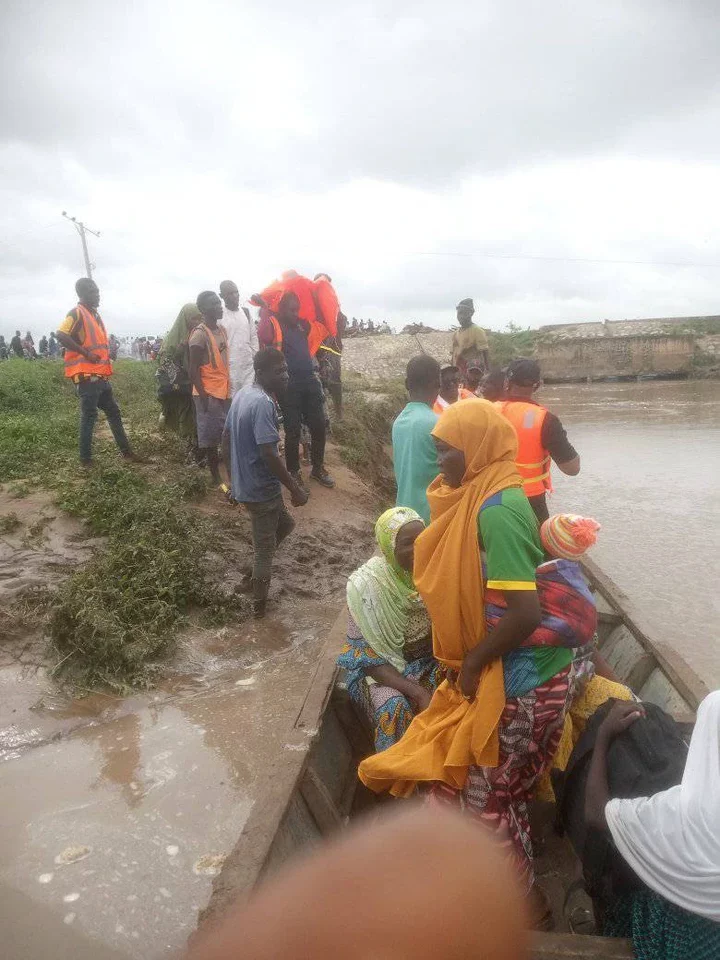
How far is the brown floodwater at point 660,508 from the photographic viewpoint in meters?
5.36

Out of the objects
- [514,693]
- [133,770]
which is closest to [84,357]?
[133,770]

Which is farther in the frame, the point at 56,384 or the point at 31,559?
the point at 56,384

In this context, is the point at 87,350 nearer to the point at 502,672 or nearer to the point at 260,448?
the point at 260,448

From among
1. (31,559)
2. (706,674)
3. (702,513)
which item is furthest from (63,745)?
(702,513)

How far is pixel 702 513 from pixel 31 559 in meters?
7.58

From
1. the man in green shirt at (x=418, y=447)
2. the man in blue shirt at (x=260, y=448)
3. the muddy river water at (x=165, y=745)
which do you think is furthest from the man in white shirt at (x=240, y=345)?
the man in green shirt at (x=418, y=447)

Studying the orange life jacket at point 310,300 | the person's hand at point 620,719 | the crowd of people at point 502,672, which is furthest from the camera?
the orange life jacket at point 310,300

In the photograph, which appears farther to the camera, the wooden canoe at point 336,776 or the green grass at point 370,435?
the green grass at point 370,435

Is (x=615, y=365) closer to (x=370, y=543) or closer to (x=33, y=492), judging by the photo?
(x=370, y=543)

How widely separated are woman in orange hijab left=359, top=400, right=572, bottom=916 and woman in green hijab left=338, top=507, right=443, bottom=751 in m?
0.43

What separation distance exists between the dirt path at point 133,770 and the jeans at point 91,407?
0.79 metres

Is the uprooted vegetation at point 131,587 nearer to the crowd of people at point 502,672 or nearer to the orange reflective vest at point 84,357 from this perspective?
the orange reflective vest at point 84,357

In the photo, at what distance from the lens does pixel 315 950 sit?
71 cm

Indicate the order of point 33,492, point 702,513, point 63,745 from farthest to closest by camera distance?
point 702,513 → point 33,492 → point 63,745
